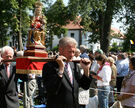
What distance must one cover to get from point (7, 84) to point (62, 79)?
148 cm

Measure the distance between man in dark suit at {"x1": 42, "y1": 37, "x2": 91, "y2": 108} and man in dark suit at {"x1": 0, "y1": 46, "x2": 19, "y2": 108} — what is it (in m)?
1.31

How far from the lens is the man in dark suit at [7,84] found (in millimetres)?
3857

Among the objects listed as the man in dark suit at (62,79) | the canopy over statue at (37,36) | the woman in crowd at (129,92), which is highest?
the canopy over statue at (37,36)

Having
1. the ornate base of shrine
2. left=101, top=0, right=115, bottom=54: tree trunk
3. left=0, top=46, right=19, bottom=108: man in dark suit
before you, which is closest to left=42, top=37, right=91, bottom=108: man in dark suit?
left=0, top=46, right=19, bottom=108: man in dark suit

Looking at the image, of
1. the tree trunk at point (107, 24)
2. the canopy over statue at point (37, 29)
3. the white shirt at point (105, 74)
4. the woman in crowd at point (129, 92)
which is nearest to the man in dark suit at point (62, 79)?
the woman in crowd at point (129, 92)

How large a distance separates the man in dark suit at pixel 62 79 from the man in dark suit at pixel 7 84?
1.31 metres

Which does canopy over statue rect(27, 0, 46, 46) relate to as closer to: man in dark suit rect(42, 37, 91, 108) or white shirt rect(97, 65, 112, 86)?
white shirt rect(97, 65, 112, 86)

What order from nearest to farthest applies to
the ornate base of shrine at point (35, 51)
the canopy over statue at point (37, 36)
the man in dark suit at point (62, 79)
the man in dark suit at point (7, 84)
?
the man in dark suit at point (62, 79) < the man in dark suit at point (7, 84) < the ornate base of shrine at point (35, 51) < the canopy over statue at point (37, 36)

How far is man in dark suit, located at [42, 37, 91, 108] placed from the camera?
267 cm

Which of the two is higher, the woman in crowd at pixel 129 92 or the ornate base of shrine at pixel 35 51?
the ornate base of shrine at pixel 35 51

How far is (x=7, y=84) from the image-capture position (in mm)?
3869

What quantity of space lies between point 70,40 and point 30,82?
5158 mm

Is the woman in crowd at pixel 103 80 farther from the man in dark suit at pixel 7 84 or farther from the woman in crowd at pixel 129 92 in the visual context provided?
the man in dark suit at pixel 7 84

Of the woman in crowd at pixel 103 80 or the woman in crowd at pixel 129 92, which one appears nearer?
the woman in crowd at pixel 129 92
